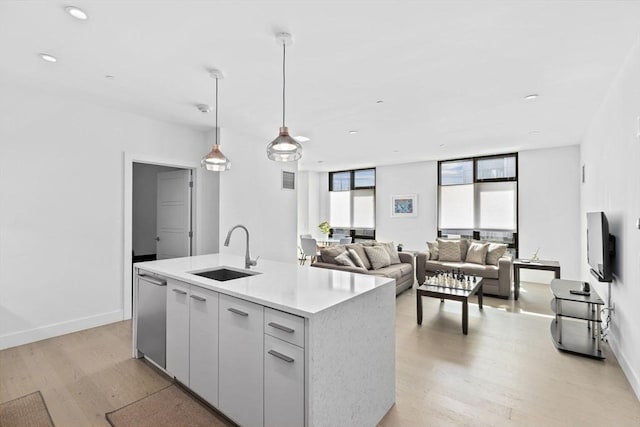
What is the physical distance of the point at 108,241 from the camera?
388 cm

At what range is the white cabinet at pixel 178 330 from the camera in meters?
2.30

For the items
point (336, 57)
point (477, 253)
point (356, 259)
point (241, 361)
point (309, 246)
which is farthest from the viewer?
point (309, 246)

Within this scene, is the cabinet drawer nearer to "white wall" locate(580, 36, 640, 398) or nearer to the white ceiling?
the white ceiling

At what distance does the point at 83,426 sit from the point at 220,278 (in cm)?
128

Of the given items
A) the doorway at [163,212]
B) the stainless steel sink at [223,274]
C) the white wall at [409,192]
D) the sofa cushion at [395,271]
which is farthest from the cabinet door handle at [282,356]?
the white wall at [409,192]

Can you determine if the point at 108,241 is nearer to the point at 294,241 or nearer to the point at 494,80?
the point at 294,241

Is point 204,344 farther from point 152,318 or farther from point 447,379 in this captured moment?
point 447,379

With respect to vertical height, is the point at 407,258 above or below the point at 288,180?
below

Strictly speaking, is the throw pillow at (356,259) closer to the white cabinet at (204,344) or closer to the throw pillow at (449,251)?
the throw pillow at (449,251)

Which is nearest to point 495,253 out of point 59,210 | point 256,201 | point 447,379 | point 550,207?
point 550,207

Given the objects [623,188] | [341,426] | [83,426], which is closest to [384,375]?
[341,426]

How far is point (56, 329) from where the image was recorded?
3.46m

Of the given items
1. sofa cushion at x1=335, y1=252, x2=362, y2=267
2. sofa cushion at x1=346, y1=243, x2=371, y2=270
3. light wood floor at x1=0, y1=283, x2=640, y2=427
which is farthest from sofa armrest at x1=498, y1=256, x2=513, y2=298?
sofa cushion at x1=335, y1=252, x2=362, y2=267

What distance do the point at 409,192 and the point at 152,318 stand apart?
6.47 metres
